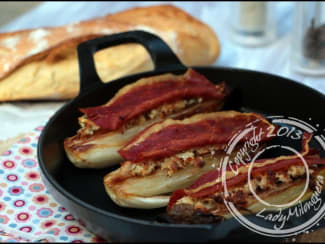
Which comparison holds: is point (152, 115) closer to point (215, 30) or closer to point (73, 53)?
point (73, 53)

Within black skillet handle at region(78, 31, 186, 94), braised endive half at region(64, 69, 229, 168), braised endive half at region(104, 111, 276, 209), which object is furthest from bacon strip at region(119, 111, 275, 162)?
black skillet handle at region(78, 31, 186, 94)

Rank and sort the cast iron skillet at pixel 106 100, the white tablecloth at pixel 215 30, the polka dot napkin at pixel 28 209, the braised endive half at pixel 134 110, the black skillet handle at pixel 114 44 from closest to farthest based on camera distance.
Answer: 1. the cast iron skillet at pixel 106 100
2. the polka dot napkin at pixel 28 209
3. the braised endive half at pixel 134 110
4. the black skillet handle at pixel 114 44
5. the white tablecloth at pixel 215 30

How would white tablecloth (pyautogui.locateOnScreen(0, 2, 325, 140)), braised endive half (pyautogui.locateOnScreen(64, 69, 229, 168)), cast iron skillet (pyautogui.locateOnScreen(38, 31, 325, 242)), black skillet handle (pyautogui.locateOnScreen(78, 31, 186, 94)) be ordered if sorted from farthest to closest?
white tablecloth (pyautogui.locateOnScreen(0, 2, 325, 140)) → black skillet handle (pyautogui.locateOnScreen(78, 31, 186, 94)) → braised endive half (pyautogui.locateOnScreen(64, 69, 229, 168)) → cast iron skillet (pyautogui.locateOnScreen(38, 31, 325, 242))

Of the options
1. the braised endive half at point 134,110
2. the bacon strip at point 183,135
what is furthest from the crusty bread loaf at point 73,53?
the bacon strip at point 183,135

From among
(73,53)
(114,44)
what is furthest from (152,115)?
(73,53)

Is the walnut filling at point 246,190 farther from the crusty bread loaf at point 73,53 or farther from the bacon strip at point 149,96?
the crusty bread loaf at point 73,53

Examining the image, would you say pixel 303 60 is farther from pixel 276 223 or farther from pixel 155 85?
pixel 276 223

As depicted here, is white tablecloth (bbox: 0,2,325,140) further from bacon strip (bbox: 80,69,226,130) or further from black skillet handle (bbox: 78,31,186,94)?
bacon strip (bbox: 80,69,226,130)
